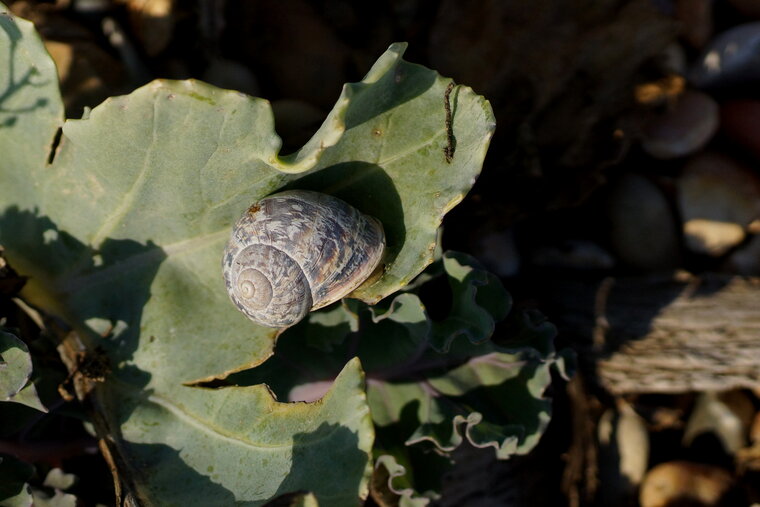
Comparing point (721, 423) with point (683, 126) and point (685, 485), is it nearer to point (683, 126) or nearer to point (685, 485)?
point (685, 485)

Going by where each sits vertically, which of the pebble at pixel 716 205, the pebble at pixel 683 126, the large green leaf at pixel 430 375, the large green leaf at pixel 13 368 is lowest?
the large green leaf at pixel 430 375

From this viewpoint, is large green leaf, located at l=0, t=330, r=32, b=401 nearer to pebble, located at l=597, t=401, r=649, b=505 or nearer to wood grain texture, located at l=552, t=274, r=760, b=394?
wood grain texture, located at l=552, t=274, r=760, b=394

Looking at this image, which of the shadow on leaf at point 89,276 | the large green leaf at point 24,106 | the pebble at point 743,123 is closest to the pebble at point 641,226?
the pebble at point 743,123

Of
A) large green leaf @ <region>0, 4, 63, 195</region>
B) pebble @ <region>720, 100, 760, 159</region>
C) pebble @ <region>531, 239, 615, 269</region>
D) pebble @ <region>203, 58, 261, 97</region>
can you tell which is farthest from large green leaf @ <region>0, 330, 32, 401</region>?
pebble @ <region>720, 100, 760, 159</region>

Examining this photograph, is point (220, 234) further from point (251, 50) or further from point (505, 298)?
point (251, 50)

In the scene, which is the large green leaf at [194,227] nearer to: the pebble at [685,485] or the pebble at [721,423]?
the pebble at [685,485]

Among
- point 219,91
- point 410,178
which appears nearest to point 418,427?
point 410,178
